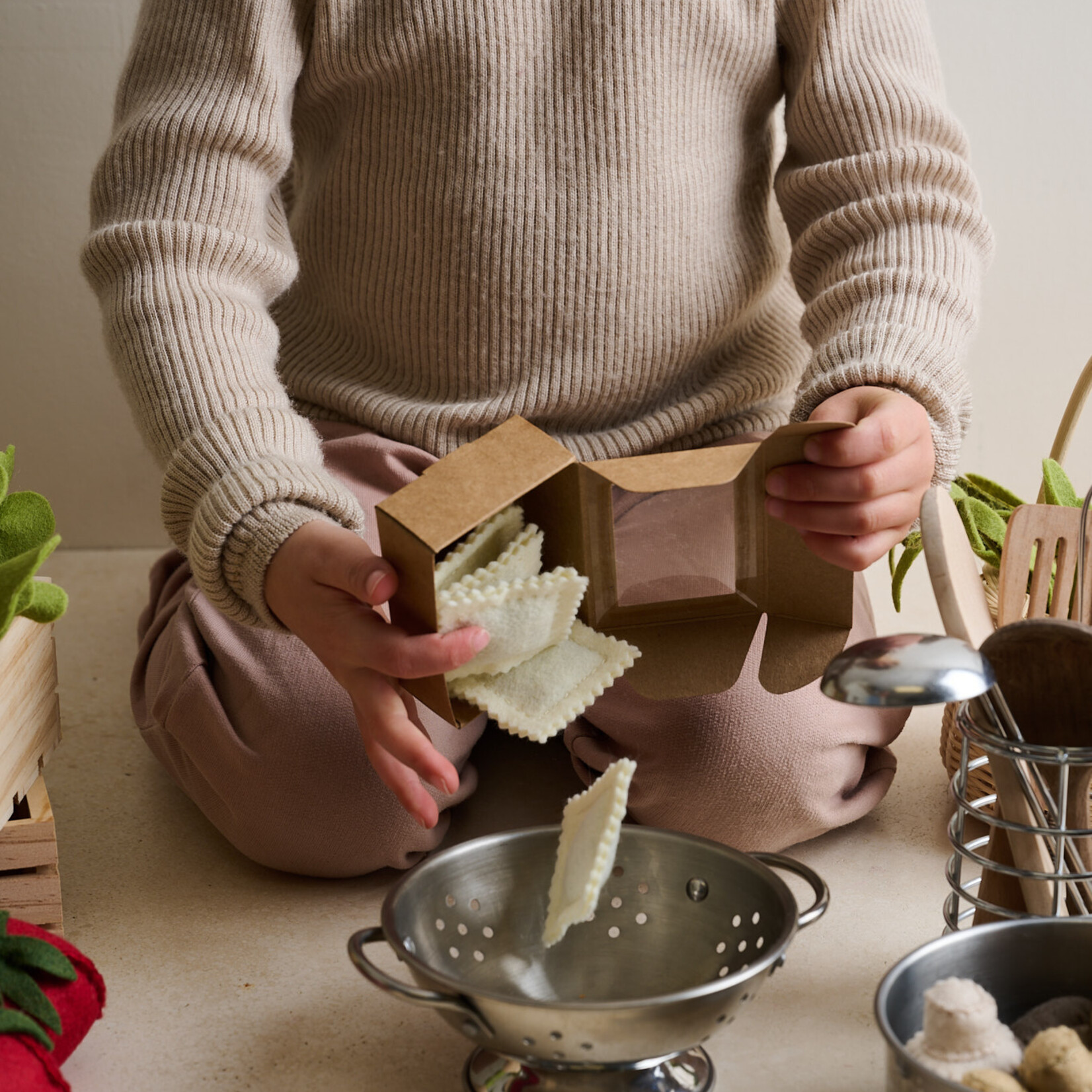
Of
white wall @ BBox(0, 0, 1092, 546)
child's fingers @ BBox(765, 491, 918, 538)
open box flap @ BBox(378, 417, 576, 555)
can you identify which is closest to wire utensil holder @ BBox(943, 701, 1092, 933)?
child's fingers @ BBox(765, 491, 918, 538)

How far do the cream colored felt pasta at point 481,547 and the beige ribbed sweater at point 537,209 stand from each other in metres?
0.20

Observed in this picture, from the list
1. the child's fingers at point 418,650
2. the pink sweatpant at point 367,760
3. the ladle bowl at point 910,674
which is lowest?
the pink sweatpant at point 367,760

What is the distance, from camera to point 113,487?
5.01 ft

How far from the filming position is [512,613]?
549 millimetres

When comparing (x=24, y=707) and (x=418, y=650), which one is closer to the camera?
(x=418, y=650)

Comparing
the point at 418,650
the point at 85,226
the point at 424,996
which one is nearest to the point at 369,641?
the point at 418,650

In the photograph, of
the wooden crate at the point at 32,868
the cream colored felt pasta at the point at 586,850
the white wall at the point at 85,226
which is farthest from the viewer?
the white wall at the point at 85,226

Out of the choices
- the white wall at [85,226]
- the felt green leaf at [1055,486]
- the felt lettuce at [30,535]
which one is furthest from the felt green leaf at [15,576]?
the white wall at [85,226]

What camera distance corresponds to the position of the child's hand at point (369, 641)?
1.73 ft

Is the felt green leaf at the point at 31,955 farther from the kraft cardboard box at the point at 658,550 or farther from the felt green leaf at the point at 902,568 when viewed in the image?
the felt green leaf at the point at 902,568

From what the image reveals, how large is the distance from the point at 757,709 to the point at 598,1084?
1.04 ft

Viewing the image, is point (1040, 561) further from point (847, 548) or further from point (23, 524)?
point (23, 524)

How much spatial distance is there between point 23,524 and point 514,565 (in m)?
0.27

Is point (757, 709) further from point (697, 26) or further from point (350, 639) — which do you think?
point (697, 26)
